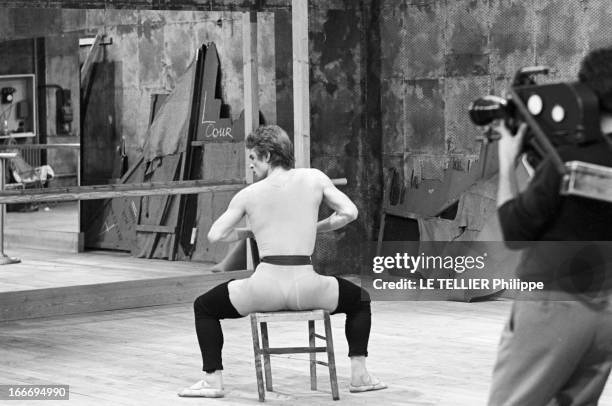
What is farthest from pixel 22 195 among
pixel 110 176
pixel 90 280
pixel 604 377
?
pixel 604 377

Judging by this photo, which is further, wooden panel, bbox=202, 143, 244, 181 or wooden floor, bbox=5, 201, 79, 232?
wooden floor, bbox=5, 201, 79, 232

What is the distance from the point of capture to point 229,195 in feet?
39.4

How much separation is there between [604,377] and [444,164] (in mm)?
6942

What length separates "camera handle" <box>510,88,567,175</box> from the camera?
3.55 meters

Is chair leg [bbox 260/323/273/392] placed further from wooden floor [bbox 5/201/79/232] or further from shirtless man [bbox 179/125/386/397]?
wooden floor [bbox 5/201/79/232]

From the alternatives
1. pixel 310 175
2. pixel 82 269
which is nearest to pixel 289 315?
pixel 310 175

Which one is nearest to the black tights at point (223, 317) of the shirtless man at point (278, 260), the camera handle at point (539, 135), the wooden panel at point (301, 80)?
the shirtless man at point (278, 260)

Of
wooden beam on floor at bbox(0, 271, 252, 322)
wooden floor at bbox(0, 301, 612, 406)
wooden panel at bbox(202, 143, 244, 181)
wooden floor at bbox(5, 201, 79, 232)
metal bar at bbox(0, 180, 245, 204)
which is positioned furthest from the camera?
wooden floor at bbox(5, 201, 79, 232)

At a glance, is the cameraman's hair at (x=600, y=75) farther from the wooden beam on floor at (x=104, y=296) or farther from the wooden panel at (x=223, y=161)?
the wooden panel at (x=223, y=161)

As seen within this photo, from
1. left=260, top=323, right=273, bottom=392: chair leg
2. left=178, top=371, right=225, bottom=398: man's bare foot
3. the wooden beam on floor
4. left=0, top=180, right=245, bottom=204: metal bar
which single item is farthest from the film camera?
the wooden beam on floor

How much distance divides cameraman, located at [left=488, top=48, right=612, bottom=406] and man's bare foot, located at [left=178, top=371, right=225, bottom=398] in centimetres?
283

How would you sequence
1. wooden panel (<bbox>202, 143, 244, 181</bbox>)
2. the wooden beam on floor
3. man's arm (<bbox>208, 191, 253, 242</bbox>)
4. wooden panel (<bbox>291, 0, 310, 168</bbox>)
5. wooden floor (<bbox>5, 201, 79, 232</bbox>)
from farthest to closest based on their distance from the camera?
1. wooden floor (<bbox>5, 201, 79, 232</bbox>)
2. wooden panel (<bbox>202, 143, 244, 181</bbox>)
3. wooden panel (<bbox>291, 0, 310, 168</bbox>)
4. the wooden beam on floor
5. man's arm (<bbox>208, 191, 253, 242</bbox>)

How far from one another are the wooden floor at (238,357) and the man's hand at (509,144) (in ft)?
9.10

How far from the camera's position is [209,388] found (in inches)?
256
